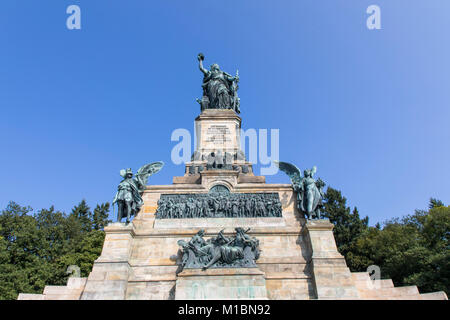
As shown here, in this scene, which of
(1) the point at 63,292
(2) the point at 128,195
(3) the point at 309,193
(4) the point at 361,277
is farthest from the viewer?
(3) the point at 309,193

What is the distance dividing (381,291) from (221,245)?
6340 millimetres

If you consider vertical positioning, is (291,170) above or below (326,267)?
above

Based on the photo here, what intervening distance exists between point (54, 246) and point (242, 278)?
2685cm

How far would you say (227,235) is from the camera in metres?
13.8

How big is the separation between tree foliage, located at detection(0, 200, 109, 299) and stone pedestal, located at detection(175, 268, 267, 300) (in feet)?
59.4

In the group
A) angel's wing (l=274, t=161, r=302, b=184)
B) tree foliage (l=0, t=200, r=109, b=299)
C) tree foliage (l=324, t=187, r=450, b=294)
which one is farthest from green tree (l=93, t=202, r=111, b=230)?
angel's wing (l=274, t=161, r=302, b=184)

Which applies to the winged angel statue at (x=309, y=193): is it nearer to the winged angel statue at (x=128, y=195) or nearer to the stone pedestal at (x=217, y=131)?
the stone pedestal at (x=217, y=131)

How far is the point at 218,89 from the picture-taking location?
21609 millimetres

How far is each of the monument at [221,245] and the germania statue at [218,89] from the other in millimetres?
5143

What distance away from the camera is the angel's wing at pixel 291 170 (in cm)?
1593

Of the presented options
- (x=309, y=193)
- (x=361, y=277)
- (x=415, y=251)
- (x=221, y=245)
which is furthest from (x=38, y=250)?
(x=415, y=251)

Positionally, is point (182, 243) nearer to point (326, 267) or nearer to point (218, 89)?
point (326, 267)
